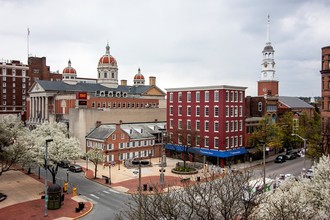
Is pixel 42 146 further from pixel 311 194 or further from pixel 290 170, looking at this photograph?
pixel 290 170

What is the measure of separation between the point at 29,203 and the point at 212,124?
34.6 metres

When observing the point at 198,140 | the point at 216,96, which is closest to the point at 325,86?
the point at 216,96

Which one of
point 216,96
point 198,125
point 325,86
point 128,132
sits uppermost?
point 325,86

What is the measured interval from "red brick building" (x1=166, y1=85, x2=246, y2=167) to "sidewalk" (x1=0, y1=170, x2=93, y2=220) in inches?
990

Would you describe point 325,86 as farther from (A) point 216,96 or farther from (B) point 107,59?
(B) point 107,59

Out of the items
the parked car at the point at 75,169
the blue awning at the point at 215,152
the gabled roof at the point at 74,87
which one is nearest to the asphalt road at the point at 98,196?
the parked car at the point at 75,169

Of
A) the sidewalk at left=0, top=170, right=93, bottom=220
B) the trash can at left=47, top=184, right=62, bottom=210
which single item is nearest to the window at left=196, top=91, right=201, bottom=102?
the sidewalk at left=0, top=170, right=93, bottom=220

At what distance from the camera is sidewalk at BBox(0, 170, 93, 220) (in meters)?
29.6

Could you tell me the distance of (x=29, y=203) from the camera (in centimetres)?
3312

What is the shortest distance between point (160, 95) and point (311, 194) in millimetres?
87854

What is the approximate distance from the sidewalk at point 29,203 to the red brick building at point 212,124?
2515 cm

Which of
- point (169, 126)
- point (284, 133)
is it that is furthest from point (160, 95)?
point (284, 133)

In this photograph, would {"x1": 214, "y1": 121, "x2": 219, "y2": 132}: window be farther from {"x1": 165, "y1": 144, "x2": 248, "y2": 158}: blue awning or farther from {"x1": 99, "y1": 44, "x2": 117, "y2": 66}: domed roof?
{"x1": 99, "y1": 44, "x2": 117, "y2": 66}: domed roof

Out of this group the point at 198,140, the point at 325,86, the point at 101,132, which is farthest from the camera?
the point at 101,132
